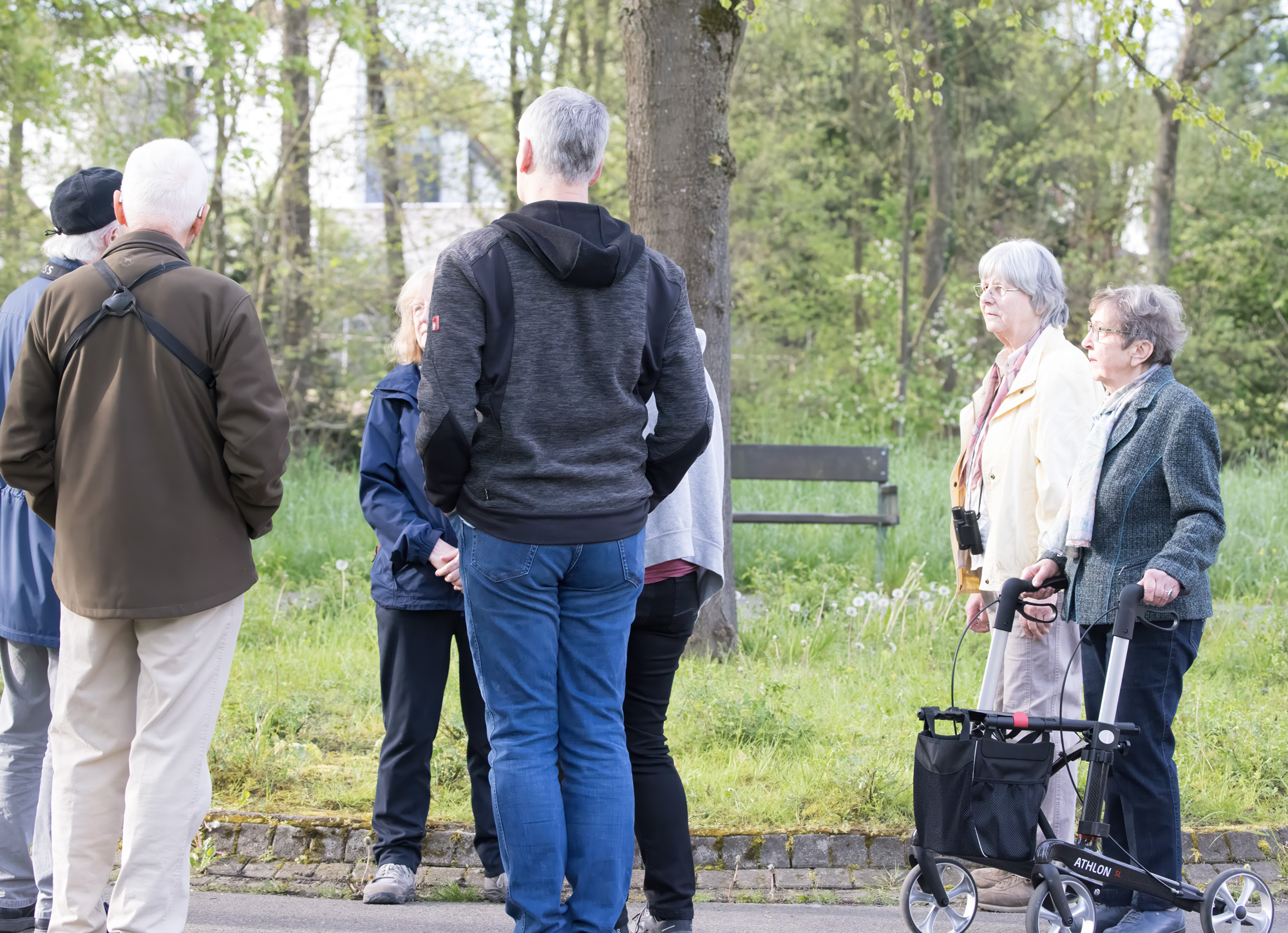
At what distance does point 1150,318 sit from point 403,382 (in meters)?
2.38

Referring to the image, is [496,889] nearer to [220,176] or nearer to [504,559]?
[504,559]

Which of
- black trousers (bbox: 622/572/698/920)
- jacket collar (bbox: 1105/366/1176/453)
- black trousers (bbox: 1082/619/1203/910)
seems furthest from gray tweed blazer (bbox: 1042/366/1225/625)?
black trousers (bbox: 622/572/698/920)

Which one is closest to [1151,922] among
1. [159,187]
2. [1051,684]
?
[1051,684]

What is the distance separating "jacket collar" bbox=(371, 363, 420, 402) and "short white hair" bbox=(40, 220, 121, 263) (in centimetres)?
92

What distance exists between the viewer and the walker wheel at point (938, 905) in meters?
3.40

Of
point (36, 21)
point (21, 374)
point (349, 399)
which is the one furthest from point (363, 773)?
point (349, 399)

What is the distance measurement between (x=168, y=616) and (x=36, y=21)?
10.1 metres

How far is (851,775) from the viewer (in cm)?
453

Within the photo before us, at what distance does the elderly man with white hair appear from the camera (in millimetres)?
3012

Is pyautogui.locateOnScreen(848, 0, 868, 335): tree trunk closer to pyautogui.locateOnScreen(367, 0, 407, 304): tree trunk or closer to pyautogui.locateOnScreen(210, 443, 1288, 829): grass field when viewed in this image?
pyautogui.locateOnScreen(367, 0, 407, 304): tree trunk

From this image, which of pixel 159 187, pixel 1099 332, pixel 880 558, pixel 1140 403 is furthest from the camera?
pixel 880 558

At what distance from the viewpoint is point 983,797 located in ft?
10.7

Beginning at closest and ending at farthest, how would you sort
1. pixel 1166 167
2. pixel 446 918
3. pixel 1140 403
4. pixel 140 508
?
pixel 140 508, pixel 1140 403, pixel 446 918, pixel 1166 167

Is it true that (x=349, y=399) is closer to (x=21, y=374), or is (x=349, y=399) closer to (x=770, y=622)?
(x=770, y=622)
